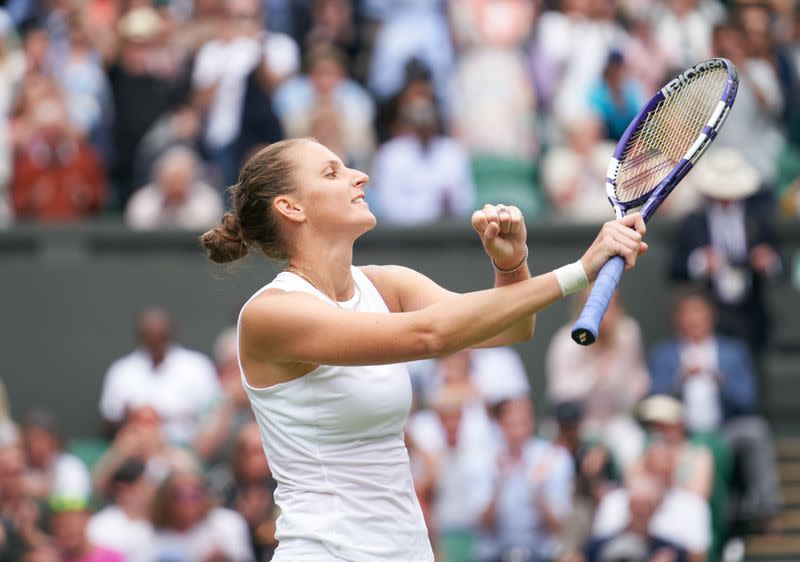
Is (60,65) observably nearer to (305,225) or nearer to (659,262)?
(659,262)

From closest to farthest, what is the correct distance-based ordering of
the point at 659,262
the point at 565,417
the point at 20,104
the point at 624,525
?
the point at 624,525 < the point at 565,417 < the point at 659,262 < the point at 20,104

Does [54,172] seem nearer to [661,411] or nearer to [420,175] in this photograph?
[420,175]

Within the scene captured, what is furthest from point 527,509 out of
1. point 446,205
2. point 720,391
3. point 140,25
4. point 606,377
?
point 140,25

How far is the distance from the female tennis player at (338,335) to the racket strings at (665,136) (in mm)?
578

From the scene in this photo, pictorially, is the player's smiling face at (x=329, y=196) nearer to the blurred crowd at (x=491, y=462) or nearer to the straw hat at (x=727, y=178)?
the blurred crowd at (x=491, y=462)

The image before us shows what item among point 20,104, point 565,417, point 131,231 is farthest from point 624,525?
point 20,104

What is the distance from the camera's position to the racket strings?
4391mm

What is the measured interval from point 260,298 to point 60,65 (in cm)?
758

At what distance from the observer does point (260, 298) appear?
3.87 meters

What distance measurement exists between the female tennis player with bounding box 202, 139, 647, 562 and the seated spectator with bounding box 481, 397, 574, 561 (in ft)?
13.6

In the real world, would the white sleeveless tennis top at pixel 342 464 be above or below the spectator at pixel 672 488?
above

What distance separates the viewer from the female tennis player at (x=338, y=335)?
3672 millimetres

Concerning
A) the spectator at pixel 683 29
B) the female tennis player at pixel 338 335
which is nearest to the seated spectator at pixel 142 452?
the female tennis player at pixel 338 335

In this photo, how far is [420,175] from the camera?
10.0 metres
